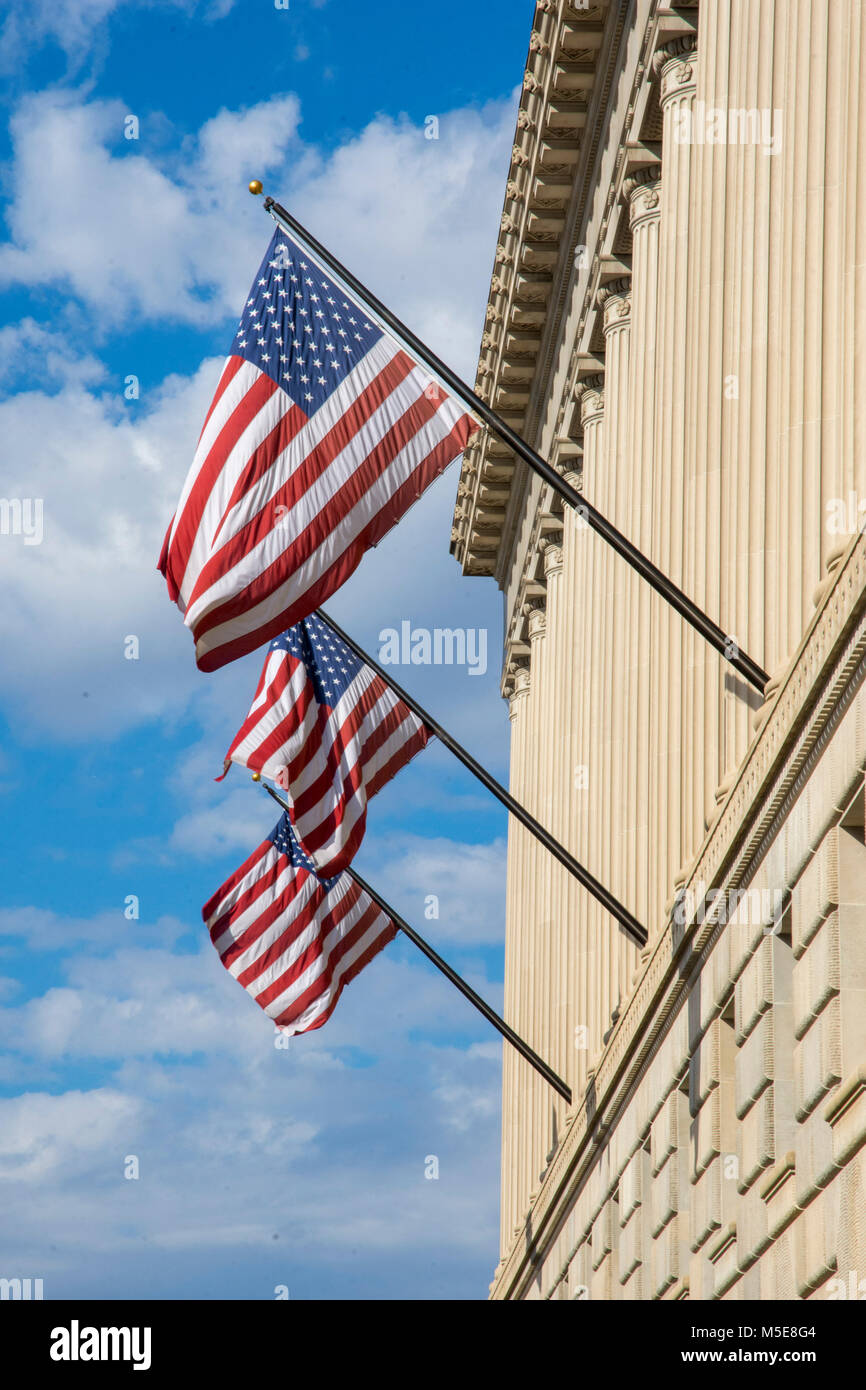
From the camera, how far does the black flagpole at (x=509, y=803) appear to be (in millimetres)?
23531

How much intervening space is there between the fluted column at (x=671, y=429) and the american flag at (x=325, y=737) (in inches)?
128

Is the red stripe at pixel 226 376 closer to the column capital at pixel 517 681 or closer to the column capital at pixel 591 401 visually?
the column capital at pixel 591 401

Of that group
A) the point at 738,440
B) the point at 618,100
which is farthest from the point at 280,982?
the point at 618,100

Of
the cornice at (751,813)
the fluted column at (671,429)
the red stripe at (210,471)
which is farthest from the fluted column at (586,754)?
the red stripe at (210,471)

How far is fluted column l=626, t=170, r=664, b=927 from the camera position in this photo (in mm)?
25250

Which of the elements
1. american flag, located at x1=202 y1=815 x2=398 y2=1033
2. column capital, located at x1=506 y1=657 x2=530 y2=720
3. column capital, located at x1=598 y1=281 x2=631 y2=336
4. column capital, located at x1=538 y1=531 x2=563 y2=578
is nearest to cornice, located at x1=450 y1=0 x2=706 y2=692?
column capital, located at x1=598 y1=281 x2=631 y2=336

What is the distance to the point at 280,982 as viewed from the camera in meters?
27.3

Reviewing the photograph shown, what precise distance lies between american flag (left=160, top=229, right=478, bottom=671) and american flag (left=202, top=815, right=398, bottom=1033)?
410 inches

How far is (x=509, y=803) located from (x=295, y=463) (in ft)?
25.6

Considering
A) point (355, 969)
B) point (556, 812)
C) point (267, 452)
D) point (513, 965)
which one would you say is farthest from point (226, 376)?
point (513, 965)

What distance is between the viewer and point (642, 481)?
26469mm

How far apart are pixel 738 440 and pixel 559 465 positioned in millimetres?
14784

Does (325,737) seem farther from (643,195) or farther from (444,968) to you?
(643,195)

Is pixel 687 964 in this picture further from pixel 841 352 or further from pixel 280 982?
pixel 280 982
